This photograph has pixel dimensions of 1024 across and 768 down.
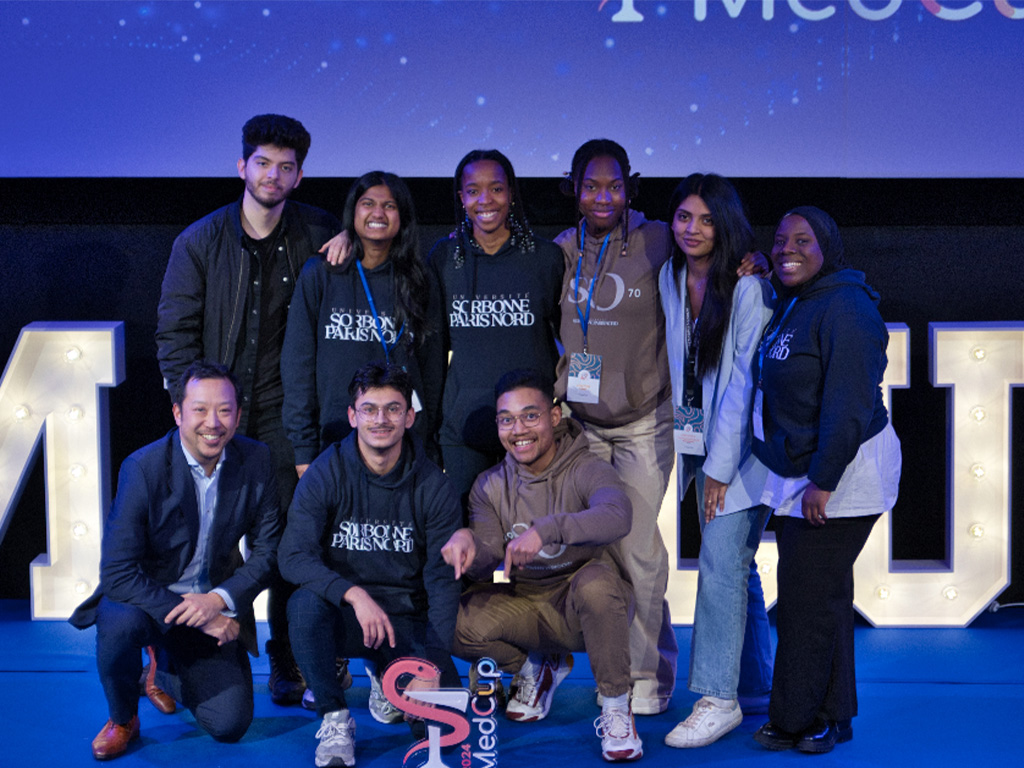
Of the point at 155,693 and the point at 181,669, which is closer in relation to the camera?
the point at 181,669

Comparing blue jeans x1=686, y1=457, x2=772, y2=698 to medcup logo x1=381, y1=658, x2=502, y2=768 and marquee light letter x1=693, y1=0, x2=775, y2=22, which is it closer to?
medcup logo x1=381, y1=658, x2=502, y2=768

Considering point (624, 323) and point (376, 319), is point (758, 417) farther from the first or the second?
point (376, 319)

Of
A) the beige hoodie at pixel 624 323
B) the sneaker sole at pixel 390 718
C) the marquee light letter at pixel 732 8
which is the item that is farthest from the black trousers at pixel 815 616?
the marquee light letter at pixel 732 8

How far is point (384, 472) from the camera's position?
311cm

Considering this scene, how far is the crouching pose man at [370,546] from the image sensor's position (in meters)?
2.95

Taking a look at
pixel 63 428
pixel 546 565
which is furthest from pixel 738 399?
pixel 63 428

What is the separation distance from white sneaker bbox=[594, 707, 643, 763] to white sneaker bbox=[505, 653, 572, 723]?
32 cm

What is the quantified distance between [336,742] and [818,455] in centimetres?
149

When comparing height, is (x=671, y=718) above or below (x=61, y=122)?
below

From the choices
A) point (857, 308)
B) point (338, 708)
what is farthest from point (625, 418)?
point (338, 708)

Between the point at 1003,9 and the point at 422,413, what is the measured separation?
2.76m

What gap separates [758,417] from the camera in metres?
2.98

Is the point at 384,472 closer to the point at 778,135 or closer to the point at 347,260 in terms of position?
the point at 347,260

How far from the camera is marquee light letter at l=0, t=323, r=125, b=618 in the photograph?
4020 mm
